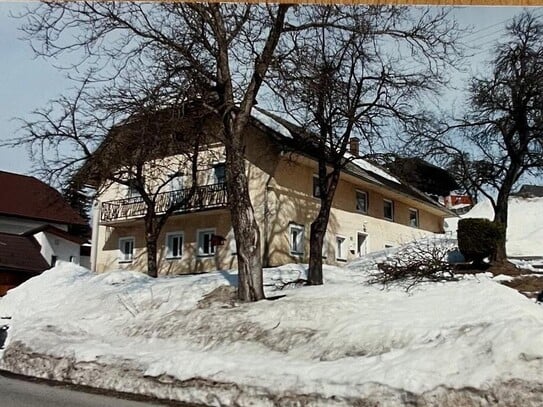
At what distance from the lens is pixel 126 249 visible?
67.3 feet

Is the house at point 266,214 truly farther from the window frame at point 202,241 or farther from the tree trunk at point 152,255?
the tree trunk at point 152,255

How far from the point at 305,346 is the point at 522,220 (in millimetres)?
18389

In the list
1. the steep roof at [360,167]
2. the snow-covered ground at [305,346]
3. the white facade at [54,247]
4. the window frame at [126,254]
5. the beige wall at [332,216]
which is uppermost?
the steep roof at [360,167]

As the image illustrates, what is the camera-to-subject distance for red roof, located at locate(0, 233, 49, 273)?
27.1ft

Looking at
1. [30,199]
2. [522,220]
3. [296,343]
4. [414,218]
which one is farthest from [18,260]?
[522,220]

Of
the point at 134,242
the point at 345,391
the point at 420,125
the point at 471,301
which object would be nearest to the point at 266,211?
the point at 134,242

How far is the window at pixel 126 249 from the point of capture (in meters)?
20.3

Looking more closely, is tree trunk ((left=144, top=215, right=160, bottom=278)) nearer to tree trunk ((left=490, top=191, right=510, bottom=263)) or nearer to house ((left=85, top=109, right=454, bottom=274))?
house ((left=85, top=109, right=454, bottom=274))

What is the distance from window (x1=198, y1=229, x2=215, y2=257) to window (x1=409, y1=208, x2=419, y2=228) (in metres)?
8.53

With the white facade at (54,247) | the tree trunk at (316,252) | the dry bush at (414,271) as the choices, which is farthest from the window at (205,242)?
the dry bush at (414,271)

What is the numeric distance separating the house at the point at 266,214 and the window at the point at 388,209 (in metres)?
0.03

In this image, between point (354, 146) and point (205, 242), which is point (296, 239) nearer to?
Result: point (205, 242)

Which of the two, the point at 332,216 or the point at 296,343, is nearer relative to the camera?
the point at 296,343

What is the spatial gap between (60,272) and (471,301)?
7.21m
